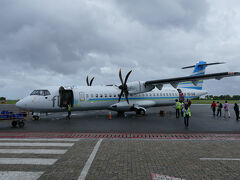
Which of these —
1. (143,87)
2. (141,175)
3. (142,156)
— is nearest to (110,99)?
(143,87)

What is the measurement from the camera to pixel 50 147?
7285 mm

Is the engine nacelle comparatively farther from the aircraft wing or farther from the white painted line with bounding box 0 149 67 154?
the white painted line with bounding box 0 149 67 154

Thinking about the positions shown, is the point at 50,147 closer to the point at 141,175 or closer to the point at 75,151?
the point at 75,151

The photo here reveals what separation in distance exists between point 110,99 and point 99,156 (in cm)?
1378

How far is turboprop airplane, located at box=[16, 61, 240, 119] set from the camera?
16656 mm

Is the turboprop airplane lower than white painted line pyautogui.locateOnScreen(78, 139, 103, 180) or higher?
higher

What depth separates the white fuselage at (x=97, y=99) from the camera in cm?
1627

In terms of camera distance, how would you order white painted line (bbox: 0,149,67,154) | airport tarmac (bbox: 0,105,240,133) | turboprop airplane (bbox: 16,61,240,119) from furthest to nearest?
turboprop airplane (bbox: 16,61,240,119) < airport tarmac (bbox: 0,105,240,133) < white painted line (bbox: 0,149,67,154)

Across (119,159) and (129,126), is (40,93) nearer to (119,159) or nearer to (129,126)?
(129,126)

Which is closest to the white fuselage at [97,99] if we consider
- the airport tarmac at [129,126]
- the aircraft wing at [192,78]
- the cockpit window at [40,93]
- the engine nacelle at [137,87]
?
the cockpit window at [40,93]

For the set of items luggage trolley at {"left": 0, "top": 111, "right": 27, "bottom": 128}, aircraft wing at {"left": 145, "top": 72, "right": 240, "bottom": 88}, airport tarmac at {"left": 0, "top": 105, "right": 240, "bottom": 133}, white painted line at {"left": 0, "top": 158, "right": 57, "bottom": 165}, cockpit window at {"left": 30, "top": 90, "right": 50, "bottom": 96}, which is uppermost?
aircraft wing at {"left": 145, "top": 72, "right": 240, "bottom": 88}

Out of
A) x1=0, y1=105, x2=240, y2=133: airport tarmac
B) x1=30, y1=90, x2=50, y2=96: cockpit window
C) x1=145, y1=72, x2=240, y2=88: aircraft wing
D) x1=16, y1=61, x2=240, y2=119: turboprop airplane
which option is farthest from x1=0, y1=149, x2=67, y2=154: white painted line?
x1=145, y1=72, x2=240, y2=88: aircraft wing

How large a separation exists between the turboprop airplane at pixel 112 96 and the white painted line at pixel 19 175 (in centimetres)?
1216

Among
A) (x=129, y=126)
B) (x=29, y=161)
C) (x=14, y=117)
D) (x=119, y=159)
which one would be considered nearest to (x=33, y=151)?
(x=29, y=161)
